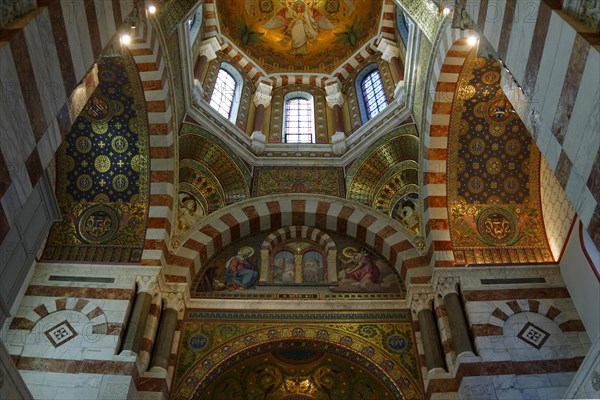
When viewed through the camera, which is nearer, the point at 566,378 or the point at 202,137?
the point at 566,378

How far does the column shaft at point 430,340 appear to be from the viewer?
8500mm

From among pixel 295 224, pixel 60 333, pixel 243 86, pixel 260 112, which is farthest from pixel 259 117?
pixel 60 333

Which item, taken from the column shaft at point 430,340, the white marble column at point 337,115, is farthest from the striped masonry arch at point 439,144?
the white marble column at point 337,115

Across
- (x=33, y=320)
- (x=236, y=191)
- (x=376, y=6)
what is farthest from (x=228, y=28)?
(x=33, y=320)

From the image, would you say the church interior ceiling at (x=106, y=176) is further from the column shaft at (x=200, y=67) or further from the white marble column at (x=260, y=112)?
the column shaft at (x=200, y=67)

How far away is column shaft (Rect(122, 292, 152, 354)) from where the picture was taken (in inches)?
325

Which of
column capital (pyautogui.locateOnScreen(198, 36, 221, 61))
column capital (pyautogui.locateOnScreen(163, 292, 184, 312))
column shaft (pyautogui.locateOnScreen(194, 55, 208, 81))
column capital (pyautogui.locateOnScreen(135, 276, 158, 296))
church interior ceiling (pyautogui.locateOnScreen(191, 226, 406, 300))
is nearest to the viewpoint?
column capital (pyautogui.locateOnScreen(135, 276, 158, 296))

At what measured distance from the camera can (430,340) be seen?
28.7 ft

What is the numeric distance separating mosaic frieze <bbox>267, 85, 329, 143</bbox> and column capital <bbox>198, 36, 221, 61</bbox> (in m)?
1.93

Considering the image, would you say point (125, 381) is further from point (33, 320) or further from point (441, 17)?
point (441, 17)

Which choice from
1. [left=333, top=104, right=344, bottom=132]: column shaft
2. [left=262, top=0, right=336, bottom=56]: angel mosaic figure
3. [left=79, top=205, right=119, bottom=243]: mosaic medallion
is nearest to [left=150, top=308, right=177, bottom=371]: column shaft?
[left=79, top=205, right=119, bottom=243]: mosaic medallion

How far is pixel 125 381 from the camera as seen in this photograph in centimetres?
775

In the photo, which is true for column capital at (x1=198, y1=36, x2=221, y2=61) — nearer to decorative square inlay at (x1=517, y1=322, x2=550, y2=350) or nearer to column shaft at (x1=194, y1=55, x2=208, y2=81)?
column shaft at (x1=194, y1=55, x2=208, y2=81)

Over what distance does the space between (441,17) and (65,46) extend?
632 cm
